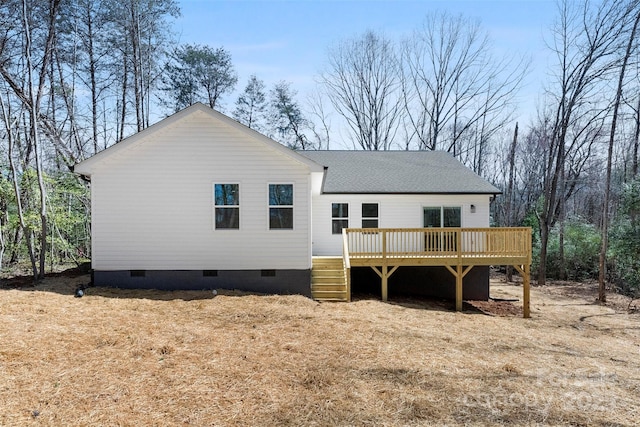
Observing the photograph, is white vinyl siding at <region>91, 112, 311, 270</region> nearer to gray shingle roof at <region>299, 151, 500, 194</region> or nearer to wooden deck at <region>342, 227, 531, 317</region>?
wooden deck at <region>342, 227, 531, 317</region>

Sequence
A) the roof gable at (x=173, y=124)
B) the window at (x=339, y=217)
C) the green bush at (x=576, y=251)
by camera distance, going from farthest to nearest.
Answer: the green bush at (x=576, y=251)
the window at (x=339, y=217)
the roof gable at (x=173, y=124)

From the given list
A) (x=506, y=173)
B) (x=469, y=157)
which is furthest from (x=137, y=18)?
(x=506, y=173)

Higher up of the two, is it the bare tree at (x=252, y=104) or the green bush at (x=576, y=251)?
the bare tree at (x=252, y=104)

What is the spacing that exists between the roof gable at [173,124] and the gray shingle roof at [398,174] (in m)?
4.09

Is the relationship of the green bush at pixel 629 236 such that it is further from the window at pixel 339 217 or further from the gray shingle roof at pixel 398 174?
the window at pixel 339 217

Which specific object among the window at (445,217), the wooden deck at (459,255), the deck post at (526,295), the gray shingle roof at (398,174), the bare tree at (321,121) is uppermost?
the bare tree at (321,121)

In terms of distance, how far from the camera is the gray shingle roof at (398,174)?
1409 centimetres

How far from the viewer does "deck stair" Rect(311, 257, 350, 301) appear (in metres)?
10.8

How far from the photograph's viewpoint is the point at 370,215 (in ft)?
47.0

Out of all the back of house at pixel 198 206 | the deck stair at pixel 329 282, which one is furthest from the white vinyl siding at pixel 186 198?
the deck stair at pixel 329 282

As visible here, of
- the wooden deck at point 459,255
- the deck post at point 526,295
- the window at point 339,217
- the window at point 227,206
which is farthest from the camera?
the window at point 339,217

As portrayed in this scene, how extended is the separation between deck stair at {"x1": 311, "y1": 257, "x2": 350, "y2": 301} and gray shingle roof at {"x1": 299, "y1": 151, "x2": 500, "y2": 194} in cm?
342

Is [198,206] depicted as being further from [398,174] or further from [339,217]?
[398,174]

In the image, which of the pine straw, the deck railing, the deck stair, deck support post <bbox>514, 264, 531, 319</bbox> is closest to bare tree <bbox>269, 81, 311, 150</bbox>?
the deck stair
